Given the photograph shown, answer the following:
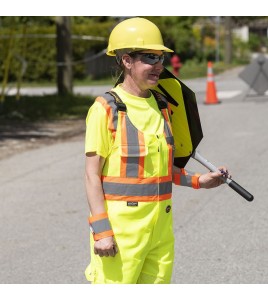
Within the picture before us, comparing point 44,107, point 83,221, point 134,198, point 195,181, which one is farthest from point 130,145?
point 44,107

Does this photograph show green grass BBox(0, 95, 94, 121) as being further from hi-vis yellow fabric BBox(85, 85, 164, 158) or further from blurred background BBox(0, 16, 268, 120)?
hi-vis yellow fabric BBox(85, 85, 164, 158)

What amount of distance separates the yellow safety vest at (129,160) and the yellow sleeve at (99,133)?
0.02 m

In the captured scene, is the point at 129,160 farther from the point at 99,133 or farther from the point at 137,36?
the point at 137,36

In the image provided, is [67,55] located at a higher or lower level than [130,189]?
lower

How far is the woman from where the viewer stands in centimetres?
341

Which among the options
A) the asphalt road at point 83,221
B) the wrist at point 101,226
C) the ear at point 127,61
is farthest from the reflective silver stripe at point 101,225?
the asphalt road at point 83,221

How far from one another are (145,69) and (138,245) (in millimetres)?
752

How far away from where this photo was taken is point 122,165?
11.3 feet

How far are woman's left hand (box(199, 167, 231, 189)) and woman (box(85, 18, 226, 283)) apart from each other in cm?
31

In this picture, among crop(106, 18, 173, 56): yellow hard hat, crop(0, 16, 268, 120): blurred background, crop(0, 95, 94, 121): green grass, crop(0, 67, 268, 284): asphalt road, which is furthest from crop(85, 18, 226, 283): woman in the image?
crop(0, 95, 94, 121): green grass

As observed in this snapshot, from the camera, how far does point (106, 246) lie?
11.1 ft

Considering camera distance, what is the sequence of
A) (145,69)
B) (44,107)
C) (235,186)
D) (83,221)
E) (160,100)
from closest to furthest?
1. (145,69)
2. (160,100)
3. (235,186)
4. (83,221)
5. (44,107)

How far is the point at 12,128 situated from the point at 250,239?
8.69 m
